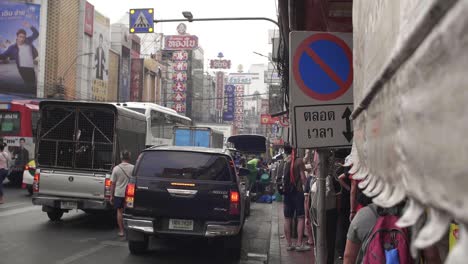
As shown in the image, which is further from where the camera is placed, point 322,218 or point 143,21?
point 143,21

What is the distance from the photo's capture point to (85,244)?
8.73 m

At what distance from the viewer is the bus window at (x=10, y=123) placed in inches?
756

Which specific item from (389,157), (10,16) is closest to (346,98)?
(389,157)

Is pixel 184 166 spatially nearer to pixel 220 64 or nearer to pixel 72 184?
Result: pixel 72 184

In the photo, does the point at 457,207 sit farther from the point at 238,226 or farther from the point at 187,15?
the point at 187,15

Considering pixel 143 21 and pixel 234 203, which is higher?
pixel 143 21

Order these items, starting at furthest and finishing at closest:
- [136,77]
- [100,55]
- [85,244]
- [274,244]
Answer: [136,77], [100,55], [274,244], [85,244]

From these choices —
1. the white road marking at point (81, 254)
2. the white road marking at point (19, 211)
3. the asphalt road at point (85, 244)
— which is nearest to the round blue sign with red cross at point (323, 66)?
the asphalt road at point (85, 244)

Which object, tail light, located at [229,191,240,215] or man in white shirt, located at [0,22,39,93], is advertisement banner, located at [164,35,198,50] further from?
tail light, located at [229,191,240,215]

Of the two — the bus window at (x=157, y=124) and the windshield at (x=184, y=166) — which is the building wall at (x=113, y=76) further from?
the windshield at (x=184, y=166)

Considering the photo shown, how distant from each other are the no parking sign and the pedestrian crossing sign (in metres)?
10.3

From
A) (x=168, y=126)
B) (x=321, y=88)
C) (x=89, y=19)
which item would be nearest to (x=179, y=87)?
(x=89, y=19)

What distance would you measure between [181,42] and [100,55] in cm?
3200

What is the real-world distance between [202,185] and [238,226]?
0.94 m
